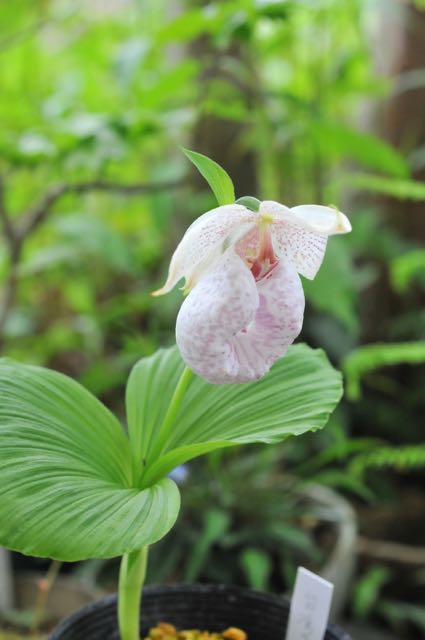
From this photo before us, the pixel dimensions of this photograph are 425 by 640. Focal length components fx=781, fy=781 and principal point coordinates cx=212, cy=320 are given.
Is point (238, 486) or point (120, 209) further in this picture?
point (120, 209)

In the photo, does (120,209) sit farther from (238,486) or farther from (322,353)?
(322,353)

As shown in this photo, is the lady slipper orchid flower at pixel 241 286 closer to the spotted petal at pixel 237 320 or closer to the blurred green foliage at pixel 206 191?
the spotted petal at pixel 237 320

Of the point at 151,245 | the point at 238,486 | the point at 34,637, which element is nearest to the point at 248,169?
the point at 151,245

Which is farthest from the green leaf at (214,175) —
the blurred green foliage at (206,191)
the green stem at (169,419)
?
the blurred green foliage at (206,191)

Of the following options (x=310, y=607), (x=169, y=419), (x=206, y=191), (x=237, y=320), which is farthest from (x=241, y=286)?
(x=206, y=191)

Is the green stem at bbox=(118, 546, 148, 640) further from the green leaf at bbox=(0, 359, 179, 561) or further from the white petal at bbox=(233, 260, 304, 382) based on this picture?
the white petal at bbox=(233, 260, 304, 382)
